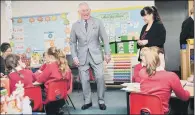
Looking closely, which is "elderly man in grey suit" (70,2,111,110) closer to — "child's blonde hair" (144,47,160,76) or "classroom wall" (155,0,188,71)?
"child's blonde hair" (144,47,160,76)

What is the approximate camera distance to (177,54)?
15.0 feet

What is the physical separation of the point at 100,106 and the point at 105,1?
1976 millimetres

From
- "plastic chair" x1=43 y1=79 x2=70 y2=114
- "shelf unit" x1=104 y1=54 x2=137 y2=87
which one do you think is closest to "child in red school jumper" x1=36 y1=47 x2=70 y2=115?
"plastic chair" x1=43 y1=79 x2=70 y2=114

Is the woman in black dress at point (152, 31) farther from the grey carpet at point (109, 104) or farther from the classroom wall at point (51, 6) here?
the classroom wall at point (51, 6)

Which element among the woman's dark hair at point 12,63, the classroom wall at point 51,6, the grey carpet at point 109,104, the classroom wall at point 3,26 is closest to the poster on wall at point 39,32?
the classroom wall at point 51,6

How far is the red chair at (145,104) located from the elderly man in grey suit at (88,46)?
112cm

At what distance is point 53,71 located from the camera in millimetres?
2371

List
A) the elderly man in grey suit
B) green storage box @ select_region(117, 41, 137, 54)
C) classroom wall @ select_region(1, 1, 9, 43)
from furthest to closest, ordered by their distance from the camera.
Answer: green storage box @ select_region(117, 41, 137, 54)
classroom wall @ select_region(1, 1, 9, 43)
the elderly man in grey suit

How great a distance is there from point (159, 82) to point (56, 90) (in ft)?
3.48

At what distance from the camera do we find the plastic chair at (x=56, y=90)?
2300mm

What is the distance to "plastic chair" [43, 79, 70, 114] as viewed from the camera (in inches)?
90.6

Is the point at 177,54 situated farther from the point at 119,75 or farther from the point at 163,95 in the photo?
the point at 163,95

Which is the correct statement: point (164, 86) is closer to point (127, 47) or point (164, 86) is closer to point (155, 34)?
point (155, 34)

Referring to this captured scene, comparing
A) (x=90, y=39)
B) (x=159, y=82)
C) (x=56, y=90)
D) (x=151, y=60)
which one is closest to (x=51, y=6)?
(x=90, y=39)
